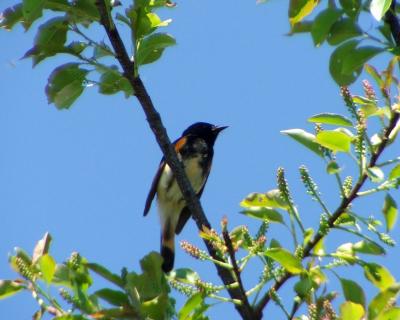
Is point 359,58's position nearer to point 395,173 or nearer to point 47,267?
point 395,173

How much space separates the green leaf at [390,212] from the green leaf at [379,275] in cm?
9

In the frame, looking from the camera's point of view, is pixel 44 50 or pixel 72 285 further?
pixel 44 50

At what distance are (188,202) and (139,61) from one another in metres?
0.46

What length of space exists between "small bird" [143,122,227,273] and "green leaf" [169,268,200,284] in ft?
10.8

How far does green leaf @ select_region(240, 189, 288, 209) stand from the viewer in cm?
160

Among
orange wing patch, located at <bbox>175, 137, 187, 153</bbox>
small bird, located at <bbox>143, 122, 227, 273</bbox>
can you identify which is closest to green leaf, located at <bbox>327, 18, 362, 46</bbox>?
small bird, located at <bbox>143, 122, 227, 273</bbox>

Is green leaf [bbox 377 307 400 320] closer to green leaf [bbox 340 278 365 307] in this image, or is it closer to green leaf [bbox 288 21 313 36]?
green leaf [bbox 340 278 365 307]

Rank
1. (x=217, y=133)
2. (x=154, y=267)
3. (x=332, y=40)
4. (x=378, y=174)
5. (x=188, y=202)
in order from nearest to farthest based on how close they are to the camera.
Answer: (x=378, y=174) → (x=154, y=267) → (x=332, y=40) → (x=188, y=202) → (x=217, y=133)

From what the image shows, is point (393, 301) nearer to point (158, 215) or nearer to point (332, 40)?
point (332, 40)

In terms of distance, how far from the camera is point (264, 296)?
5.01 ft

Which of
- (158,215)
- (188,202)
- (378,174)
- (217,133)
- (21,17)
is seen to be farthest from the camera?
(217,133)

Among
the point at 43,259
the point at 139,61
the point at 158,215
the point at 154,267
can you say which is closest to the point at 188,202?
the point at 139,61

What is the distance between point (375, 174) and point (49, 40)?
1.10m

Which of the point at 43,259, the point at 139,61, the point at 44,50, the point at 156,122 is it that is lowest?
the point at 43,259
